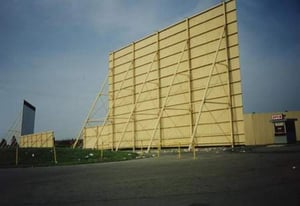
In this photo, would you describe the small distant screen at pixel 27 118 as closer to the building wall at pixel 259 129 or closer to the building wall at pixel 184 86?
the building wall at pixel 184 86

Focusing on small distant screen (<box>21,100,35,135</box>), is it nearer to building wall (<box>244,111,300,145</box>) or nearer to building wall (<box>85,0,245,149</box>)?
building wall (<box>85,0,245,149</box>)

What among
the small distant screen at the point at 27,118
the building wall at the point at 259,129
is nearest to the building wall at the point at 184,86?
the building wall at the point at 259,129

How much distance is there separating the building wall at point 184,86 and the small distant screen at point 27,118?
2646 cm

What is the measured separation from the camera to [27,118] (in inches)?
2530

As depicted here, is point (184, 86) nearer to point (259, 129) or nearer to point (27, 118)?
point (259, 129)

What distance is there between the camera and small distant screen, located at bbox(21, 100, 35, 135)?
203 feet

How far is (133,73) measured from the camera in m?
39.4

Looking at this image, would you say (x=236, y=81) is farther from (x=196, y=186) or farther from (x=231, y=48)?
(x=196, y=186)

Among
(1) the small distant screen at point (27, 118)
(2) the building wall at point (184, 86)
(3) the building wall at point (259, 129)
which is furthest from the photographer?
(1) the small distant screen at point (27, 118)

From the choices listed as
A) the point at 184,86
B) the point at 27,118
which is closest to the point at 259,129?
the point at 184,86

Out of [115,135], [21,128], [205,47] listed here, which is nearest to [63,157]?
[205,47]

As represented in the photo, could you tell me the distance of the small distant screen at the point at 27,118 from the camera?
203ft

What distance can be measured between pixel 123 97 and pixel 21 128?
102ft

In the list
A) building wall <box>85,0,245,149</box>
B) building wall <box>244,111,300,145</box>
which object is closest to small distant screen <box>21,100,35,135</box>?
building wall <box>85,0,245,149</box>
